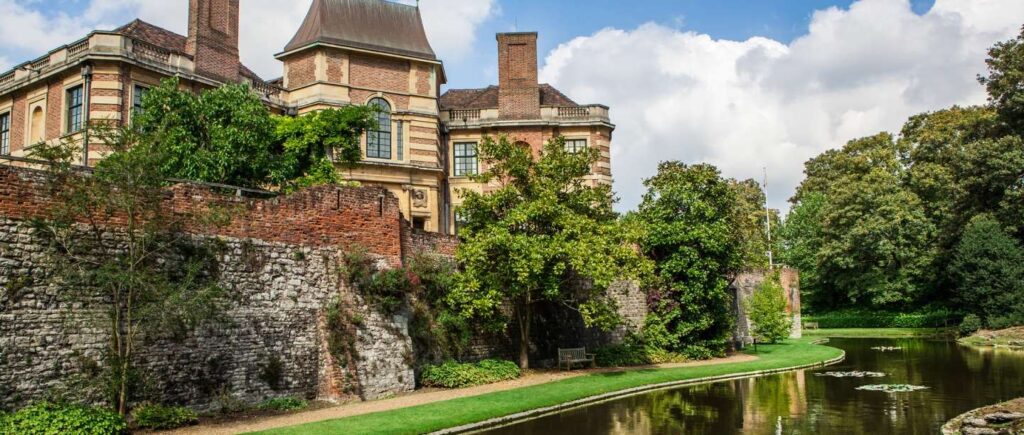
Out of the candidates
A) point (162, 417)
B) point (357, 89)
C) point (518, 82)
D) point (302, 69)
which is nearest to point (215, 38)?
point (302, 69)

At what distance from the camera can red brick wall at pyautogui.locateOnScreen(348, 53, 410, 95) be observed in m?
36.0

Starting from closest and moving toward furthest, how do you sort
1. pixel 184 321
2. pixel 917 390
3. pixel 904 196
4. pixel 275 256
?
pixel 184 321
pixel 275 256
pixel 917 390
pixel 904 196

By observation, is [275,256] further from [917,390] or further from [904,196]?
[904,196]

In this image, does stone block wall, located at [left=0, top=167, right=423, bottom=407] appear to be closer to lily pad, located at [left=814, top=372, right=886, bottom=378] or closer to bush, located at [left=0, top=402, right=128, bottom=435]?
bush, located at [left=0, top=402, right=128, bottom=435]

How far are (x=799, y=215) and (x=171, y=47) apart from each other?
162ft

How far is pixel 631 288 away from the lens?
102 ft

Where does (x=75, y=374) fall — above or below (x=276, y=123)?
below

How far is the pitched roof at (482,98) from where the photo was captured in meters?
43.0

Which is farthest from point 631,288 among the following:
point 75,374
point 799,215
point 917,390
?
point 799,215

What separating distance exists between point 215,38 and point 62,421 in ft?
78.2

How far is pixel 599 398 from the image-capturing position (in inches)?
773

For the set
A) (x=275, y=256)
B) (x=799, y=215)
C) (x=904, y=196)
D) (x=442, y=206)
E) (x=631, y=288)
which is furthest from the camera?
(x=799, y=215)

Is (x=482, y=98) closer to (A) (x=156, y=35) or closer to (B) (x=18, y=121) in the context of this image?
(A) (x=156, y=35)

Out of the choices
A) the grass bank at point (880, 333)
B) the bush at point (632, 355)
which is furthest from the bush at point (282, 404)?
the grass bank at point (880, 333)
